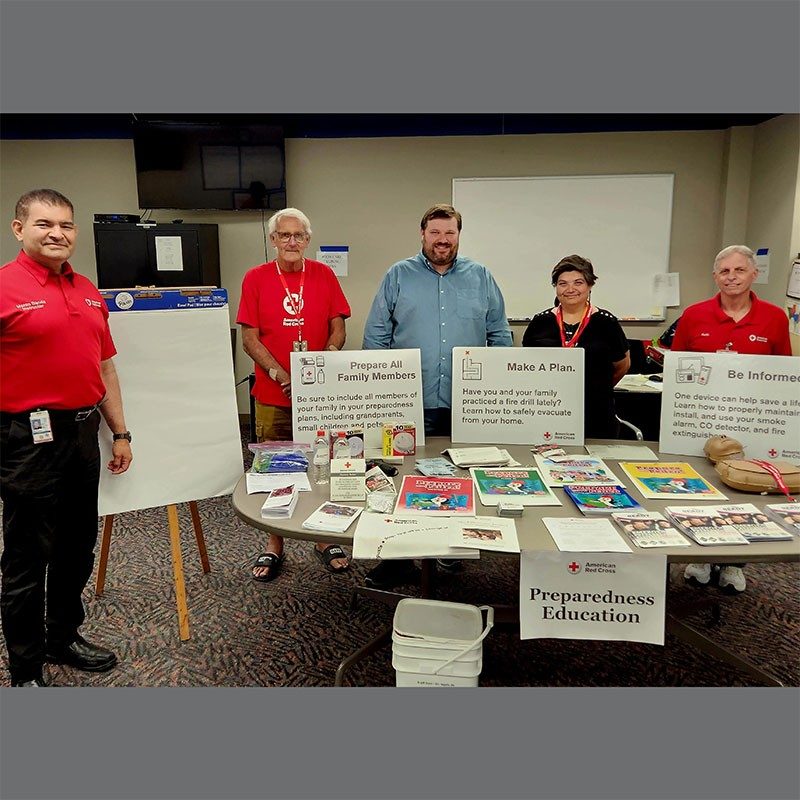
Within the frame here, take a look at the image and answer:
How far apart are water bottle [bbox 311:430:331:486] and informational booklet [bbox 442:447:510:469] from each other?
437mm

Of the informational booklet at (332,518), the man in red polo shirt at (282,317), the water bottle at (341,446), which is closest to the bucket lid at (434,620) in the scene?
the informational booklet at (332,518)

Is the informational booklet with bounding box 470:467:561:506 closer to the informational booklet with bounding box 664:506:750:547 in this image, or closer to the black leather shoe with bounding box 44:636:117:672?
the informational booklet with bounding box 664:506:750:547

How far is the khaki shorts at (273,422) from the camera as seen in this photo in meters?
2.94

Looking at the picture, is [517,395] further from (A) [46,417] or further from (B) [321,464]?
(A) [46,417]

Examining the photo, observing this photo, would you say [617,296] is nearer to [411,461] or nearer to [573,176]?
[573,176]

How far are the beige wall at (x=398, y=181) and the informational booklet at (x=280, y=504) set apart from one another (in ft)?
11.8

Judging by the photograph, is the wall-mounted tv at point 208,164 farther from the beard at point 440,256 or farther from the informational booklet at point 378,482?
the informational booklet at point 378,482

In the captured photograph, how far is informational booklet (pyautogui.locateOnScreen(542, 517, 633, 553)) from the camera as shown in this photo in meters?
→ 1.62

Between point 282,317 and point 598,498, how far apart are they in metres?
1.60

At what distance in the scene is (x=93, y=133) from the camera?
5074 millimetres

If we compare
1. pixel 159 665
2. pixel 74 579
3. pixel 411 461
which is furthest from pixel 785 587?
pixel 74 579

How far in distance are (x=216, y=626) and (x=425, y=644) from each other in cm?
112

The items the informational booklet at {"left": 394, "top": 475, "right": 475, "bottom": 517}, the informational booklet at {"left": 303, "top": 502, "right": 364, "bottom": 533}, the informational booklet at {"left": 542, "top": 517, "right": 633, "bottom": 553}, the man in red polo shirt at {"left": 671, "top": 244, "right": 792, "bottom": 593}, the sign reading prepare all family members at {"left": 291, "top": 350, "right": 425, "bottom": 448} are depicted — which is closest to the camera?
the informational booklet at {"left": 542, "top": 517, "right": 633, "bottom": 553}

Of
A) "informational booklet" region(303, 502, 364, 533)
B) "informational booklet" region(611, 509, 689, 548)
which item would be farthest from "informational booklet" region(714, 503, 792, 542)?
"informational booklet" region(303, 502, 364, 533)
